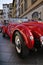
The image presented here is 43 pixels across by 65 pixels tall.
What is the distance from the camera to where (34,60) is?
4672mm

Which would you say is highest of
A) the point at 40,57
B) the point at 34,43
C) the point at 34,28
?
the point at 34,28

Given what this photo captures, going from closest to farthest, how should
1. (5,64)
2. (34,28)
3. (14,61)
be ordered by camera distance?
1. (5,64)
2. (14,61)
3. (34,28)

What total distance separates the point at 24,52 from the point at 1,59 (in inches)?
25.7

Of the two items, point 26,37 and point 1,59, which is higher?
point 26,37

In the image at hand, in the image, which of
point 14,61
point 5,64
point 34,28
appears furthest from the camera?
point 34,28

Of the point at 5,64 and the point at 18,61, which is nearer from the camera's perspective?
the point at 5,64

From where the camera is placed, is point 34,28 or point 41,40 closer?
point 41,40

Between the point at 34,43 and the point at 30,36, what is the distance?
8.3 inches

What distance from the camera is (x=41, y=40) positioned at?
4461mm

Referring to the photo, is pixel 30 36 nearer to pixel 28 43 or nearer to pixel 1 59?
pixel 28 43

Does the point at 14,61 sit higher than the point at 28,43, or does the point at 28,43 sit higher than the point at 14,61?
the point at 28,43

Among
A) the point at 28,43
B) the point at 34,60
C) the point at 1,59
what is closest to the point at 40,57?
the point at 34,60

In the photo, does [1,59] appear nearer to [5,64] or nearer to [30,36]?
[5,64]

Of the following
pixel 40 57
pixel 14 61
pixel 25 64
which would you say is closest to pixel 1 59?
pixel 14 61
